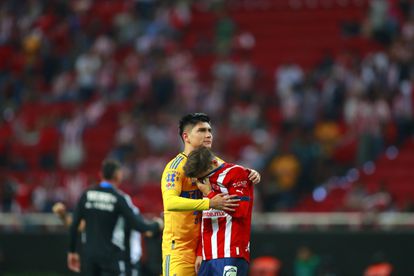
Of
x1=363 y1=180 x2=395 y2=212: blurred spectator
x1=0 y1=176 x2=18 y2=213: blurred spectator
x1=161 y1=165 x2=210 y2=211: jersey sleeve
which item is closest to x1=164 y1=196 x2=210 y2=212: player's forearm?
x1=161 y1=165 x2=210 y2=211: jersey sleeve

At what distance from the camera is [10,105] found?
25859 millimetres

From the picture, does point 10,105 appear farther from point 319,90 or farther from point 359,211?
point 359,211

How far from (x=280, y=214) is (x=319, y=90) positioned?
4102 mm

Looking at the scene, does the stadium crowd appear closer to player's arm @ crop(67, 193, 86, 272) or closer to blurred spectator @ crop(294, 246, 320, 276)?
blurred spectator @ crop(294, 246, 320, 276)

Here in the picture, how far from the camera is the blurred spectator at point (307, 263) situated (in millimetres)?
16775

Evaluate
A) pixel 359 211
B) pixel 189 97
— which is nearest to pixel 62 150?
pixel 189 97

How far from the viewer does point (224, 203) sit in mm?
8148

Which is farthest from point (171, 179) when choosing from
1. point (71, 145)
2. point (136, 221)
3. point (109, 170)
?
point (71, 145)

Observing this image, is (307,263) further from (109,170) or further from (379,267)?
(109,170)

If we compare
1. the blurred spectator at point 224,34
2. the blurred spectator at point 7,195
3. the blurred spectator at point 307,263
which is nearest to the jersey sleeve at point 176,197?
the blurred spectator at point 307,263

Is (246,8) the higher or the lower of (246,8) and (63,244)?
the higher

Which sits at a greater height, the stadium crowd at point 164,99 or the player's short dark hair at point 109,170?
the stadium crowd at point 164,99

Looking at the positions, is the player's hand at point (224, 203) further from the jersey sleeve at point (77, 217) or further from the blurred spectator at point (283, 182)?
the blurred spectator at point (283, 182)

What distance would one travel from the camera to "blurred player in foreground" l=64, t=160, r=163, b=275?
10.4 m
